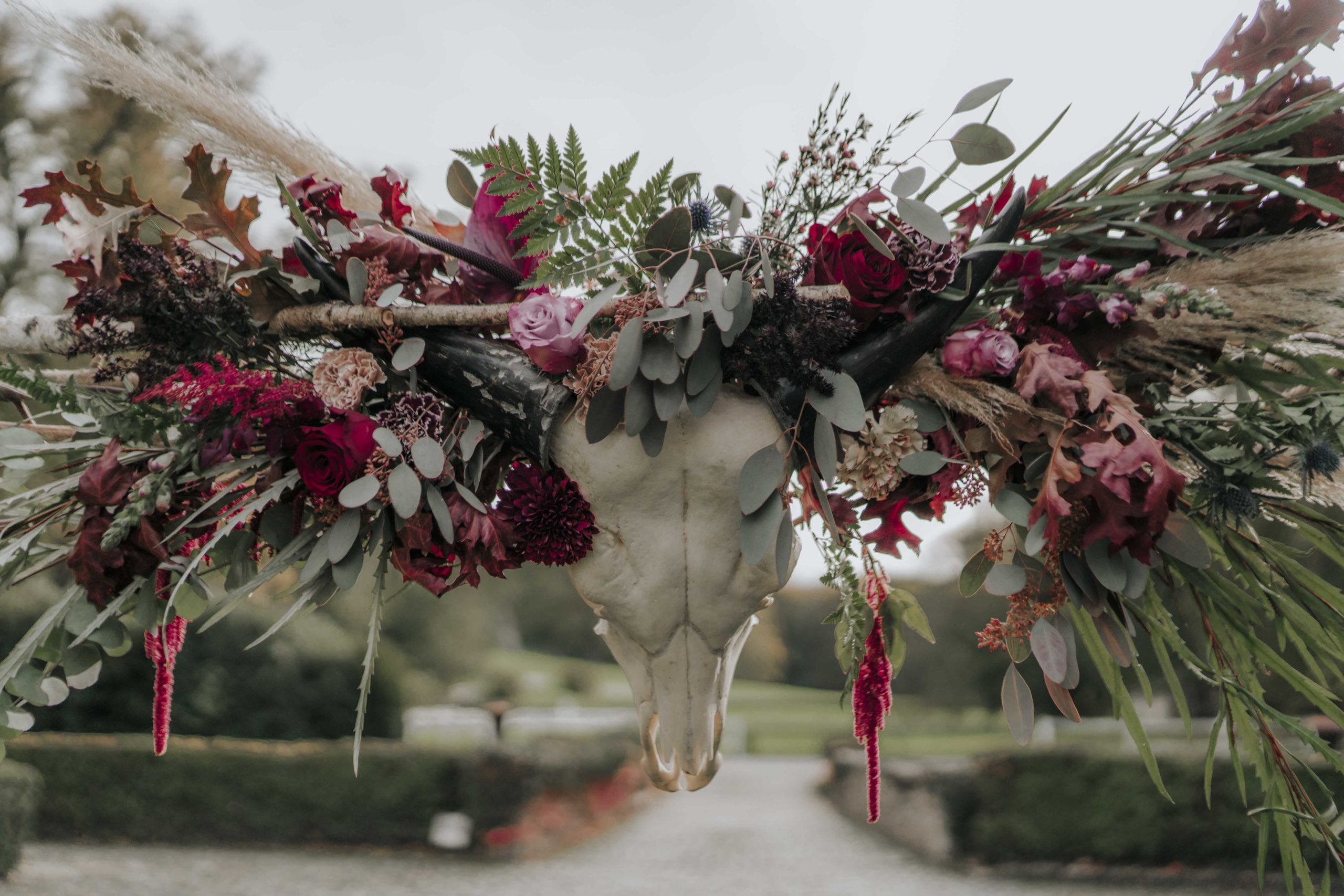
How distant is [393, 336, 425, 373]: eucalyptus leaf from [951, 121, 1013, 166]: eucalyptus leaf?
611mm

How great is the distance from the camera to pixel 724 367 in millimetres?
872

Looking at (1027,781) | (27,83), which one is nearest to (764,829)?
(1027,781)

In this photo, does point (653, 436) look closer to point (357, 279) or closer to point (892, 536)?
point (357, 279)

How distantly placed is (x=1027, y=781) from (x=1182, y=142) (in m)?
7.84

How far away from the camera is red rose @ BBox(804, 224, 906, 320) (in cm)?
81

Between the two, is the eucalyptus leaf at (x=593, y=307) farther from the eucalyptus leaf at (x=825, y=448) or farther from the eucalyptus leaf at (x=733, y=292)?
the eucalyptus leaf at (x=825, y=448)

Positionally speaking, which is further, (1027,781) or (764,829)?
(764,829)

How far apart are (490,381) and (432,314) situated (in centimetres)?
10

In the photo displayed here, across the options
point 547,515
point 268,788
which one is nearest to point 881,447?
point 547,515

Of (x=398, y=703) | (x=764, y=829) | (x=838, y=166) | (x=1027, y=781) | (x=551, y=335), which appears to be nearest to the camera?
(x=551, y=335)

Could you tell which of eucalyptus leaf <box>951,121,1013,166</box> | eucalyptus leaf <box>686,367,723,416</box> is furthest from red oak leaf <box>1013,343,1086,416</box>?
eucalyptus leaf <box>686,367,723,416</box>

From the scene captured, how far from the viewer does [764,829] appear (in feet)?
36.8

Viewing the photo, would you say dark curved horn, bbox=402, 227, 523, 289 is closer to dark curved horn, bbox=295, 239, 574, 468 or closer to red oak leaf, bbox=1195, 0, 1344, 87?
dark curved horn, bbox=295, 239, 574, 468

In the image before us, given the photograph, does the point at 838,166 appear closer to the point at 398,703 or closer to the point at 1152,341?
the point at 1152,341
